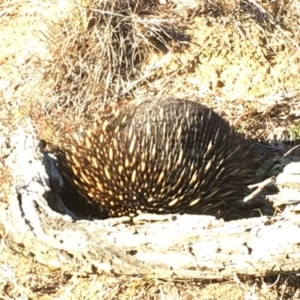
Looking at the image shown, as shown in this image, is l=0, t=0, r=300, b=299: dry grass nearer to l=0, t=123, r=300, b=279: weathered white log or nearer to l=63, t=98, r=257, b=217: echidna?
l=63, t=98, r=257, b=217: echidna

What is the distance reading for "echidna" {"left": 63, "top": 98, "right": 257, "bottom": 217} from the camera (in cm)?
376

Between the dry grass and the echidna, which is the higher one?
the dry grass

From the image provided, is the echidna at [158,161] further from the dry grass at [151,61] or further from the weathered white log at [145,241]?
the dry grass at [151,61]

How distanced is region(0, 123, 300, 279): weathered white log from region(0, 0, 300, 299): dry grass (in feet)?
4.13

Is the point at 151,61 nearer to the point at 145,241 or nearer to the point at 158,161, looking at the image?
the point at 158,161

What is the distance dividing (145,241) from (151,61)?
2308 mm

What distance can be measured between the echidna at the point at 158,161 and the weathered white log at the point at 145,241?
0.23 m

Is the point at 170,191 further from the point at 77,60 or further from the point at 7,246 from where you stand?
the point at 77,60

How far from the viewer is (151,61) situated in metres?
5.21

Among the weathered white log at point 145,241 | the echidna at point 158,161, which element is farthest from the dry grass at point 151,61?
the weathered white log at point 145,241

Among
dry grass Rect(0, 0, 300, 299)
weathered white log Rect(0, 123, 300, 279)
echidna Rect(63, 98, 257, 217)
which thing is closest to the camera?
weathered white log Rect(0, 123, 300, 279)

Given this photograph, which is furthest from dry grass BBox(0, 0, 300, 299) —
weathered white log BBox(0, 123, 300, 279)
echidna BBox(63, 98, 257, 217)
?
weathered white log BBox(0, 123, 300, 279)

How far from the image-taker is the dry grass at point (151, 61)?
16.2 ft

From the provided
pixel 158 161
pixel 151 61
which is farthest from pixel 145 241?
pixel 151 61
